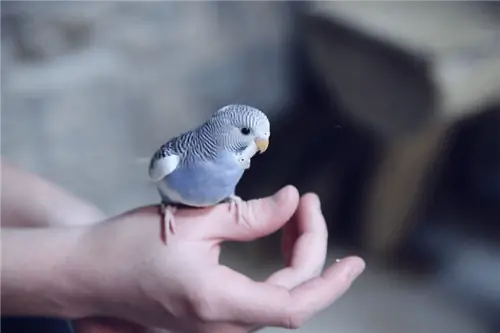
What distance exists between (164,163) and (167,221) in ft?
0.12

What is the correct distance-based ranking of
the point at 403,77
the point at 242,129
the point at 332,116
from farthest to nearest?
the point at 332,116 < the point at 403,77 < the point at 242,129

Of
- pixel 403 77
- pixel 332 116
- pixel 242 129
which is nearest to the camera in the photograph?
pixel 242 129

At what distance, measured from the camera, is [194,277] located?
14.2 inches

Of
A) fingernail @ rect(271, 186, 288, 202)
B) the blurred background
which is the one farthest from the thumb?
the blurred background

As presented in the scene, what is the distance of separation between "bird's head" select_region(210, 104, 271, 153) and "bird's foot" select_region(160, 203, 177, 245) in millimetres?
54

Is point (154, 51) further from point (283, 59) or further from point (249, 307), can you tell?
point (249, 307)

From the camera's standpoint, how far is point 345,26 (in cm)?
95

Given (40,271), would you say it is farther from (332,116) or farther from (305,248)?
(332,116)

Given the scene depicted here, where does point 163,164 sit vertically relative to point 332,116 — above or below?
above

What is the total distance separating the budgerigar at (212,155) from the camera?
35 centimetres

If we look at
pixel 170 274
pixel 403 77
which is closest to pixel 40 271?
pixel 170 274

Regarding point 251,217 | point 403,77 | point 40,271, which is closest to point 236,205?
point 251,217

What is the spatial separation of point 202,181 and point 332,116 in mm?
703

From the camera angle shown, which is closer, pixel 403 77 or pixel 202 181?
pixel 202 181
